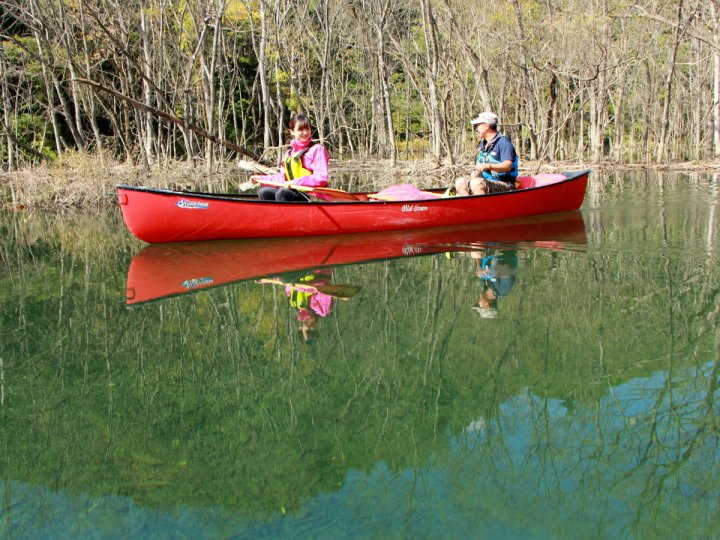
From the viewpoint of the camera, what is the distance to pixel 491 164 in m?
9.41

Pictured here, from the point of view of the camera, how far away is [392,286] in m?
6.23

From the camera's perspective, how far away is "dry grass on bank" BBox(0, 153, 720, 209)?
42.3ft

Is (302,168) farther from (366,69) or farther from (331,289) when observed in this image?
(366,69)

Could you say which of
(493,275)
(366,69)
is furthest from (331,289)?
(366,69)

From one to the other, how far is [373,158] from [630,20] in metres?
10.8

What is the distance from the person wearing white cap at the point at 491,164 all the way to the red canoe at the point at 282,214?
245 millimetres

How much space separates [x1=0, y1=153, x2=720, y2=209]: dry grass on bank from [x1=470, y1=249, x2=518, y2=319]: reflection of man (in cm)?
314

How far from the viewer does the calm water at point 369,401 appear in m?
2.78

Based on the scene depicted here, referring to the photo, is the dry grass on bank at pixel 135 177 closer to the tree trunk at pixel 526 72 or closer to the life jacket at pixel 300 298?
the tree trunk at pixel 526 72

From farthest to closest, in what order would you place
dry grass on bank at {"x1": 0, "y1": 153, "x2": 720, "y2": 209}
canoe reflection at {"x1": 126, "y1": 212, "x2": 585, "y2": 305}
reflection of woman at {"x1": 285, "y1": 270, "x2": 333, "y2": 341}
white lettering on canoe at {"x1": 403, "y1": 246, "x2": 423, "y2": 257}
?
dry grass on bank at {"x1": 0, "y1": 153, "x2": 720, "y2": 209} < white lettering on canoe at {"x1": 403, "y1": 246, "x2": 423, "y2": 257} < canoe reflection at {"x1": 126, "y1": 212, "x2": 585, "y2": 305} < reflection of woman at {"x1": 285, "y1": 270, "x2": 333, "y2": 341}

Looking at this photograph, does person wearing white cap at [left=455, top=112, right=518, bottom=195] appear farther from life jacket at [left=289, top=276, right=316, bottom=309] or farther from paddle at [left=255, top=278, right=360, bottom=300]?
life jacket at [left=289, top=276, right=316, bottom=309]

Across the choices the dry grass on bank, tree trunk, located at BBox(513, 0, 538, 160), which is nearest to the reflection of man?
the dry grass on bank

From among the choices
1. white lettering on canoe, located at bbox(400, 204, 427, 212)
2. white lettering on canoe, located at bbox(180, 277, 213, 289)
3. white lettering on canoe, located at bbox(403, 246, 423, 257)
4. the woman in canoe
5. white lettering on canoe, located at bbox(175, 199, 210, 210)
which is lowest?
white lettering on canoe, located at bbox(403, 246, 423, 257)

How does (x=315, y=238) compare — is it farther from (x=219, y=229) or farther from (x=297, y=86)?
(x=297, y=86)
